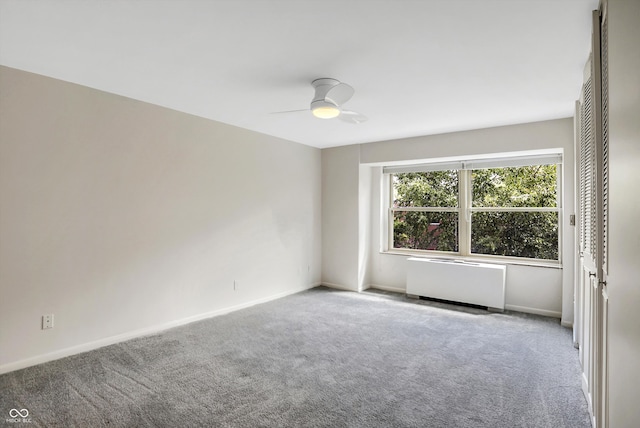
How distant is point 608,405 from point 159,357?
311cm

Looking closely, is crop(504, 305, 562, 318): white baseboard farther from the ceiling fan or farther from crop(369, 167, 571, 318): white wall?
the ceiling fan

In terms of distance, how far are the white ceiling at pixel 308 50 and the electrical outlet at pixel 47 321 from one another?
202cm

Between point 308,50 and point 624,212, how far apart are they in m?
2.04

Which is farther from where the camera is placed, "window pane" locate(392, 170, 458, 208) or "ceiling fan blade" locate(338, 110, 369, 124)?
"window pane" locate(392, 170, 458, 208)

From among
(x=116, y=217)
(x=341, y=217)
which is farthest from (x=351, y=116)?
(x=341, y=217)

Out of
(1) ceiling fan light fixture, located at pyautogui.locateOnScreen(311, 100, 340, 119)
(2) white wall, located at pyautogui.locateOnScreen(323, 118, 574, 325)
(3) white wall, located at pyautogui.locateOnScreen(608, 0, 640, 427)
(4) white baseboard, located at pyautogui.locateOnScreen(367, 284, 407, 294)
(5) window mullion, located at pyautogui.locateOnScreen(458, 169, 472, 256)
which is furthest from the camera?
(4) white baseboard, located at pyautogui.locateOnScreen(367, 284, 407, 294)

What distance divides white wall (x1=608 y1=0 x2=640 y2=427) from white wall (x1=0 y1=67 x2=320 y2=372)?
3.72 m

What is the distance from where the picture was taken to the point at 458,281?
489cm

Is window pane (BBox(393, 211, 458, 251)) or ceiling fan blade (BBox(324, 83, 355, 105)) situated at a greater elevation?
ceiling fan blade (BBox(324, 83, 355, 105))

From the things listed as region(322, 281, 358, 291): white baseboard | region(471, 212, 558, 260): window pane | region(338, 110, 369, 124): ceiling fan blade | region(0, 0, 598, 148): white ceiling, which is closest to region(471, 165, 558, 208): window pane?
region(471, 212, 558, 260): window pane

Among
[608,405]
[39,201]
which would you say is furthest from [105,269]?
[608,405]

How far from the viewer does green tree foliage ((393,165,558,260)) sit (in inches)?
189

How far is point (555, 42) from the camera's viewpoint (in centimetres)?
232

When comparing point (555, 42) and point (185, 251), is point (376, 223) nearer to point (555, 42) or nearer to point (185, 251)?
point (185, 251)
